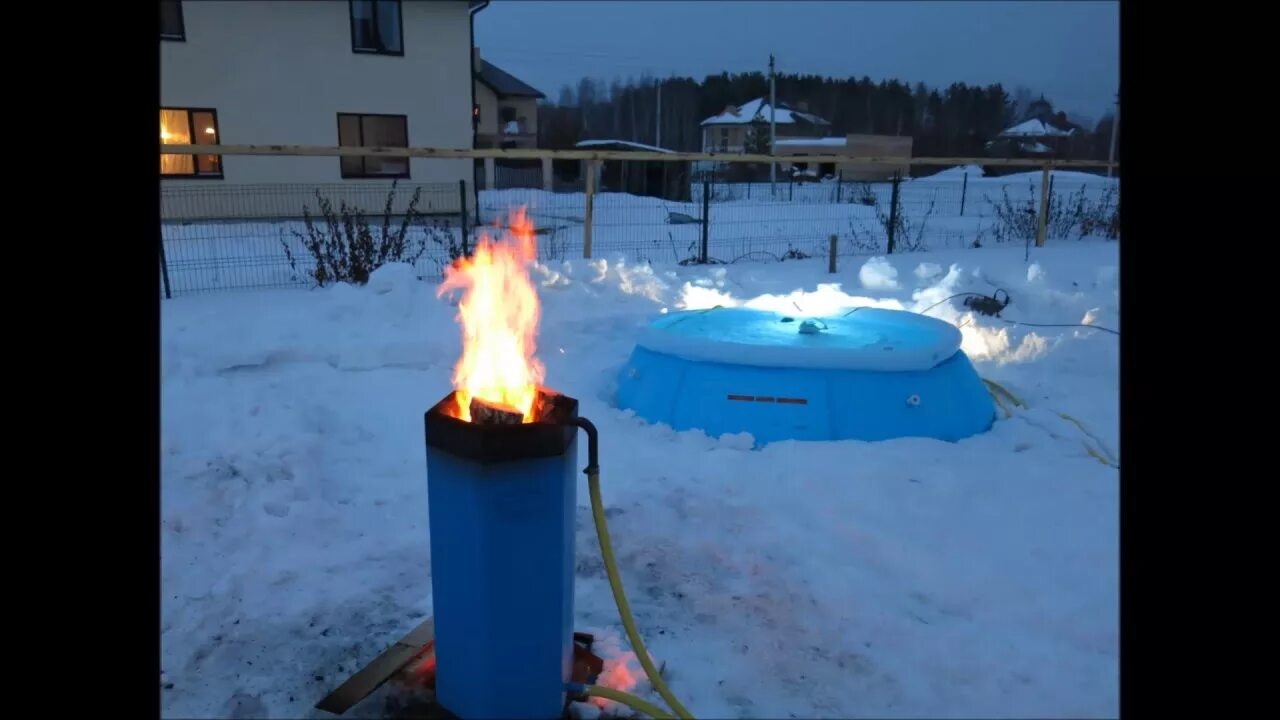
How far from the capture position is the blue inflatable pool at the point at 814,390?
5938mm

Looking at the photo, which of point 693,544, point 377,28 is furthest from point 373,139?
point 693,544

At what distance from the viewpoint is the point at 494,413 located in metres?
2.94

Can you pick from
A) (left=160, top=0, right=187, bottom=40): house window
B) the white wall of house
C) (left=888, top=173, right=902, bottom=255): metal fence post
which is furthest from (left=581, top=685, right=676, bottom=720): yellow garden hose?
the white wall of house

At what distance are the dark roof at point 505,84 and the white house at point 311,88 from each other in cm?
1717

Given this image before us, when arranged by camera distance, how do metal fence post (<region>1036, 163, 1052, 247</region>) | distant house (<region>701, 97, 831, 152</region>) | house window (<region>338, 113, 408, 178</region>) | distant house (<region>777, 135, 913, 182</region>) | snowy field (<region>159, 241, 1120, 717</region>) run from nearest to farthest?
snowy field (<region>159, 241, 1120, 717</region>)
metal fence post (<region>1036, 163, 1052, 247</region>)
house window (<region>338, 113, 408, 178</region>)
distant house (<region>777, 135, 913, 182</region>)
distant house (<region>701, 97, 831, 152</region>)

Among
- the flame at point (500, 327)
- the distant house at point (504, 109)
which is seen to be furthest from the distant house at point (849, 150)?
the flame at point (500, 327)

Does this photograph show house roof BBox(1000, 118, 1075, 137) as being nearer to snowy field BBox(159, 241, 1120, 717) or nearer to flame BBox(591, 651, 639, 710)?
snowy field BBox(159, 241, 1120, 717)

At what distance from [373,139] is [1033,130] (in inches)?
1667

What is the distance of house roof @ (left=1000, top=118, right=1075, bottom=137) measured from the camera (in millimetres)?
47062

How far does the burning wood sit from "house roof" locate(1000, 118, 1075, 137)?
50.5 m

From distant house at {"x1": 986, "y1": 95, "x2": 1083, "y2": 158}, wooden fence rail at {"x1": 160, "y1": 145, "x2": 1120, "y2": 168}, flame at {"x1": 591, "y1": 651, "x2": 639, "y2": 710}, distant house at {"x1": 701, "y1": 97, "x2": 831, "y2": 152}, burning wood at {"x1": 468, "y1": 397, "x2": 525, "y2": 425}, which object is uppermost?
distant house at {"x1": 701, "y1": 97, "x2": 831, "y2": 152}
